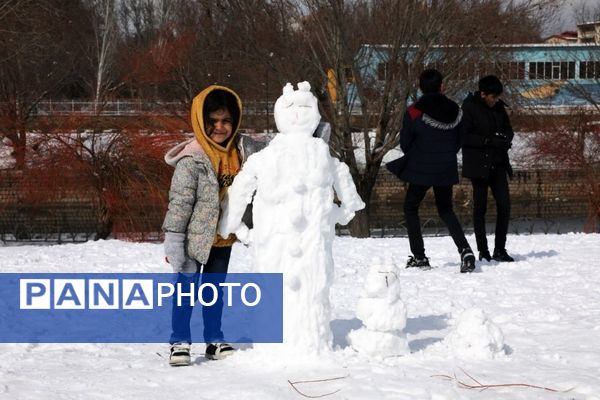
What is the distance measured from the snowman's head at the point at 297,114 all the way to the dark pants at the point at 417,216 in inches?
127

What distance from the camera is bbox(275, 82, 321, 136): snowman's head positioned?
488cm

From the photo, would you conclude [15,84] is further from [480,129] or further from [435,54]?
[480,129]

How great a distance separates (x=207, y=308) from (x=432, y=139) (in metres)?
3.34

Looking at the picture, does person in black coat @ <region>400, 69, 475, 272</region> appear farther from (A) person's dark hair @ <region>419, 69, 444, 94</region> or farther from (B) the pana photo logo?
(B) the pana photo logo

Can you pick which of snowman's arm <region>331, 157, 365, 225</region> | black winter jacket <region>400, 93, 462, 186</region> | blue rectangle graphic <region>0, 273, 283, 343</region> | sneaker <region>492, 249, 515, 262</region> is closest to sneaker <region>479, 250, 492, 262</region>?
sneaker <region>492, 249, 515, 262</region>

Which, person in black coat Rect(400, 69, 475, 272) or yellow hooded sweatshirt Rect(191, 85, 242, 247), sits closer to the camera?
yellow hooded sweatshirt Rect(191, 85, 242, 247)

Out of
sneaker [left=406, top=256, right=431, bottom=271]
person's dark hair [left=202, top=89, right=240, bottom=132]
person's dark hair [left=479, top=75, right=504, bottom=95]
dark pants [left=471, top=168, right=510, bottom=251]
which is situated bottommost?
sneaker [left=406, top=256, right=431, bottom=271]

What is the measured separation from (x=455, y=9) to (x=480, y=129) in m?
9.85

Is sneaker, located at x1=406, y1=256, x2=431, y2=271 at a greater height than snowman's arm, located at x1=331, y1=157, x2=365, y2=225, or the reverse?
snowman's arm, located at x1=331, y1=157, x2=365, y2=225

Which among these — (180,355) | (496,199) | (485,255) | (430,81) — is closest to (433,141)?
(430,81)

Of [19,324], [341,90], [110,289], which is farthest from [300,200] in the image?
[341,90]

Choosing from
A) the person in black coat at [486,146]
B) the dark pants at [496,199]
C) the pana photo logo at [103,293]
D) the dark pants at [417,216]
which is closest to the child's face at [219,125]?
the pana photo logo at [103,293]

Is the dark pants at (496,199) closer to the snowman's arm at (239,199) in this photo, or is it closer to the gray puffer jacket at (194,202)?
the snowman's arm at (239,199)

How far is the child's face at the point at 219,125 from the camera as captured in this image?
200 inches
